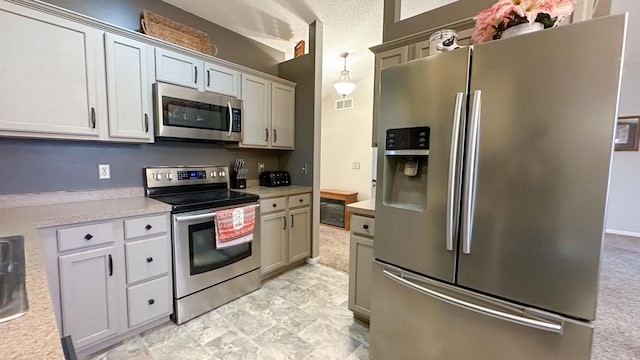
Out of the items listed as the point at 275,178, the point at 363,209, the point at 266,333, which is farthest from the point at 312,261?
the point at 363,209

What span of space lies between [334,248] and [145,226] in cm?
255

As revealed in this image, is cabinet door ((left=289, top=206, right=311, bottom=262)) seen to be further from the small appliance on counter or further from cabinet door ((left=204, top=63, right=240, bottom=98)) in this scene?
cabinet door ((left=204, top=63, right=240, bottom=98))

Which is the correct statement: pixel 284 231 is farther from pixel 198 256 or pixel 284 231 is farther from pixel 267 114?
pixel 267 114

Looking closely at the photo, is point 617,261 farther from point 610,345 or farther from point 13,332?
point 13,332

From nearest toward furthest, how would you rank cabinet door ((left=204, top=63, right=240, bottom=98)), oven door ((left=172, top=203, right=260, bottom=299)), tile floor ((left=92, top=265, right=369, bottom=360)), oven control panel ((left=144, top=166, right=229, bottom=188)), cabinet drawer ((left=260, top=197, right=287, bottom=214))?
1. tile floor ((left=92, top=265, right=369, bottom=360))
2. oven door ((left=172, top=203, right=260, bottom=299))
3. oven control panel ((left=144, top=166, right=229, bottom=188))
4. cabinet door ((left=204, top=63, right=240, bottom=98))
5. cabinet drawer ((left=260, top=197, right=287, bottom=214))

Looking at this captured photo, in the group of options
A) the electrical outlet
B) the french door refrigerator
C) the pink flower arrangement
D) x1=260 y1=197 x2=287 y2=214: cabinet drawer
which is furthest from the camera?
x1=260 y1=197 x2=287 y2=214: cabinet drawer

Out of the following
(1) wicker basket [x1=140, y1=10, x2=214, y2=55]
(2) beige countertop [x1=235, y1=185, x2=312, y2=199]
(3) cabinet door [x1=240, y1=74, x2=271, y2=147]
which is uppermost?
(1) wicker basket [x1=140, y1=10, x2=214, y2=55]

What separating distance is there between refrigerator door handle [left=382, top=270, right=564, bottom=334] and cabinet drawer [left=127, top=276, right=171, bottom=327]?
5.50ft

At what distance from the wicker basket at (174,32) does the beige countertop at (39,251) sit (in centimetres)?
145

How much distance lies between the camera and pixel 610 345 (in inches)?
76.3

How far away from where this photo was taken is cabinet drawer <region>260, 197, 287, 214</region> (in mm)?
2676

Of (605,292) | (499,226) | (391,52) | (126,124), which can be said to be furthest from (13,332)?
(605,292)

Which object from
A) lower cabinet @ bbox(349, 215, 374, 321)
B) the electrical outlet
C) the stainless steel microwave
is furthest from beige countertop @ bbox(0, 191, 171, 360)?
lower cabinet @ bbox(349, 215, 374, 321)

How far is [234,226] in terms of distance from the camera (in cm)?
229
